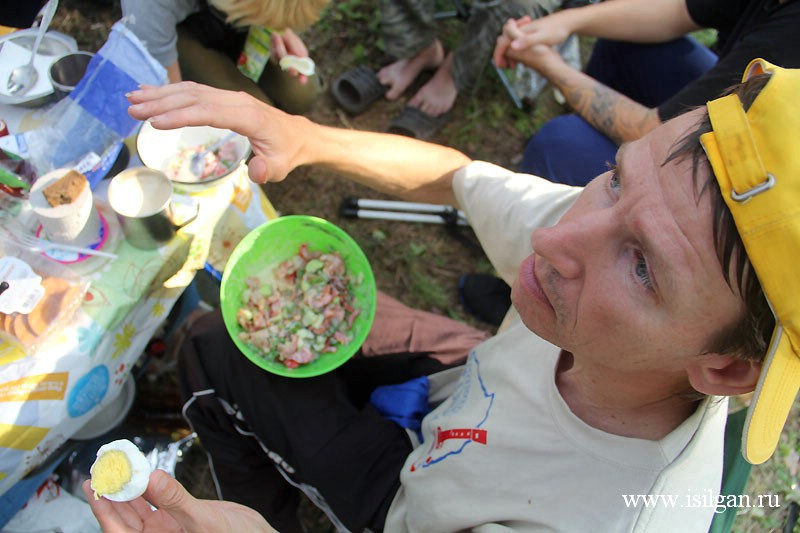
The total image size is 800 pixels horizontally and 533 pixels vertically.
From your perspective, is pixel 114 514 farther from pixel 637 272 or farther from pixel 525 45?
pixel 525 45

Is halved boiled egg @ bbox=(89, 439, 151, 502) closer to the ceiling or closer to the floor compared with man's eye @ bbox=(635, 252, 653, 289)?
closer to the floor

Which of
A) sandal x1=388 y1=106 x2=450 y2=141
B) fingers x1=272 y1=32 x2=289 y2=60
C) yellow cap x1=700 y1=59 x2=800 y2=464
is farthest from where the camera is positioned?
sandal x1=388 y1=106 x2=450 y2=141

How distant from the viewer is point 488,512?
1.17 meters

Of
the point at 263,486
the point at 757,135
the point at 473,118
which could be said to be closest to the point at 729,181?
the point at 757,135

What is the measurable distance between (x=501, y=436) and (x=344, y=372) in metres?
0.74

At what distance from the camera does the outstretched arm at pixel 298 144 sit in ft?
4.28

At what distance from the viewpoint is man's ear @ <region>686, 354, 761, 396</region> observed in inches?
36.8

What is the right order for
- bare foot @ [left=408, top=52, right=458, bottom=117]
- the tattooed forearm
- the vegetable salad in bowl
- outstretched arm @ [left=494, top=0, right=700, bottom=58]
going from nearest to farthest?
the vegetable salad in bowl
the tattooed forearm
outstretched arm @ [left=494, top=0, right=700, bottom=58]
bare foot @ [left=408, top=52, right=458, bottom=117]

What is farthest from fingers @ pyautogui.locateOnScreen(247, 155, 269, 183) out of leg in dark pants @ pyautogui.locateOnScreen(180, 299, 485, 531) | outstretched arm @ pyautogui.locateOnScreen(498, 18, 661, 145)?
outstretched arm @ pyautogui.locateOnScreen(498, 18, 661, 145)

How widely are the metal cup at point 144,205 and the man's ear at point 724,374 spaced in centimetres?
126

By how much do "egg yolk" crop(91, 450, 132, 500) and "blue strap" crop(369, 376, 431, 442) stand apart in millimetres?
795

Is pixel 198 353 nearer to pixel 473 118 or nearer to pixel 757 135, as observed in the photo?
pixel 757 135

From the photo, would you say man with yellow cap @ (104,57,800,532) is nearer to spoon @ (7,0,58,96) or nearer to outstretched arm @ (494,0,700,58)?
spoon @ (7,0,58,96)

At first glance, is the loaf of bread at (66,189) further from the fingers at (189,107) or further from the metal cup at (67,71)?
the metal cup at (67,71)
